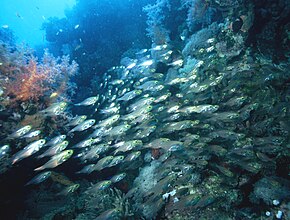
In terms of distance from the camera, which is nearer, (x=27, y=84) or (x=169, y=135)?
(x=169, y=135)

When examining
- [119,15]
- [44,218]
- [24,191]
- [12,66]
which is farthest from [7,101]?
[119,15]

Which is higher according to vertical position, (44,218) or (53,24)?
(53,24)

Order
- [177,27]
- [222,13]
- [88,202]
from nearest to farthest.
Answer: [88,202]
[222,13]
[177,27]

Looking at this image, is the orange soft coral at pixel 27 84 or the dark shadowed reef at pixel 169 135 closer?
the dark shadowed reef at pixel 169 135

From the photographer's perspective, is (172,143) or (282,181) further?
(172,143)

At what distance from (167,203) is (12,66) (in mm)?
7776

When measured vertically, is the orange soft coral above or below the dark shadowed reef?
above

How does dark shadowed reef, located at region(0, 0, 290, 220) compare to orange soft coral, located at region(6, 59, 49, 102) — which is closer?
dark shadowed reef, located at region(0, 0, 290, 220)

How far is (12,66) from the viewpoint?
9039mm

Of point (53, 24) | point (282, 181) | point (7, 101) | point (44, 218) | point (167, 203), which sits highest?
point (53, 24)

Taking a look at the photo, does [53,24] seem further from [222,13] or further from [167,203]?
[167,203]

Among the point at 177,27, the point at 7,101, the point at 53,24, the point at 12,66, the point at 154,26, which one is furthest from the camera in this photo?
the point at 53,24

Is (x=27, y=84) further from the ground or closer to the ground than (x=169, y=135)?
further from the ground

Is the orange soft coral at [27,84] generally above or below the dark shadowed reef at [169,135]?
above
